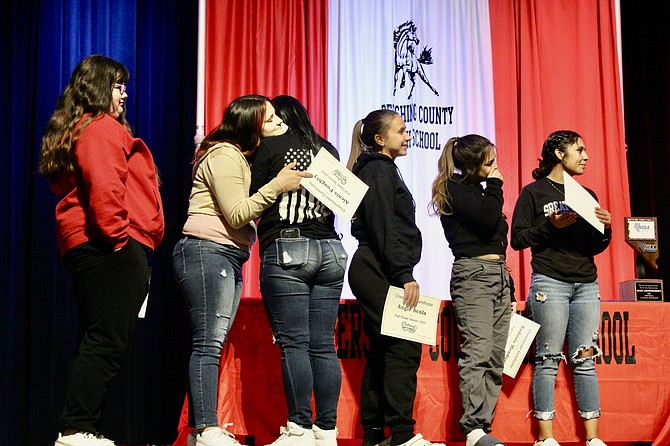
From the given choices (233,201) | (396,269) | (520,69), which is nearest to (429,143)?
(520,69)

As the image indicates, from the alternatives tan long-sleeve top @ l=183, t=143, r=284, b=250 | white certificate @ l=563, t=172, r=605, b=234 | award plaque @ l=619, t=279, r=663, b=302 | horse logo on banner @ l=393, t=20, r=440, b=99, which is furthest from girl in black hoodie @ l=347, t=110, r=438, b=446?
horse logo on banner @ l=393, t=20, r=440, b=99

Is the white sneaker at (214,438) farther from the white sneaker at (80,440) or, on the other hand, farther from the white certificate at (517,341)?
the white certificate at (517,341)

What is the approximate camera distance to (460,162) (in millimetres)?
3451

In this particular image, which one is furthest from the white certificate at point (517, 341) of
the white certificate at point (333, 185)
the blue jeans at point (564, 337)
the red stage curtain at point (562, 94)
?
the red stage curtain at point (562, 94)

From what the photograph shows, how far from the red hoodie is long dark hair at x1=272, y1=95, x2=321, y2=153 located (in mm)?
633

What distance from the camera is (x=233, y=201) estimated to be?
2.87 m

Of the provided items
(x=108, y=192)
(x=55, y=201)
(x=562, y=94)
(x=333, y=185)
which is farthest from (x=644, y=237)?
(x=55, y=201)

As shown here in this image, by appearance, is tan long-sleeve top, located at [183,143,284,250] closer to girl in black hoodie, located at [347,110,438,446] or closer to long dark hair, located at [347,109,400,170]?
girl in black hoodie, located at [347,110,438,446]

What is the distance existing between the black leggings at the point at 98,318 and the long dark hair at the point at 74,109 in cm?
31

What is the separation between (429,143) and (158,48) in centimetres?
173

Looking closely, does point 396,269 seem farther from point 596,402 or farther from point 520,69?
point 520,69

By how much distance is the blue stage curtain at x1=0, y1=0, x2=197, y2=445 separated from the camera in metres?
4.21

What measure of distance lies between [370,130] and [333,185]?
49 centimetres

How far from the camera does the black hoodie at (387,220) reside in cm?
307
